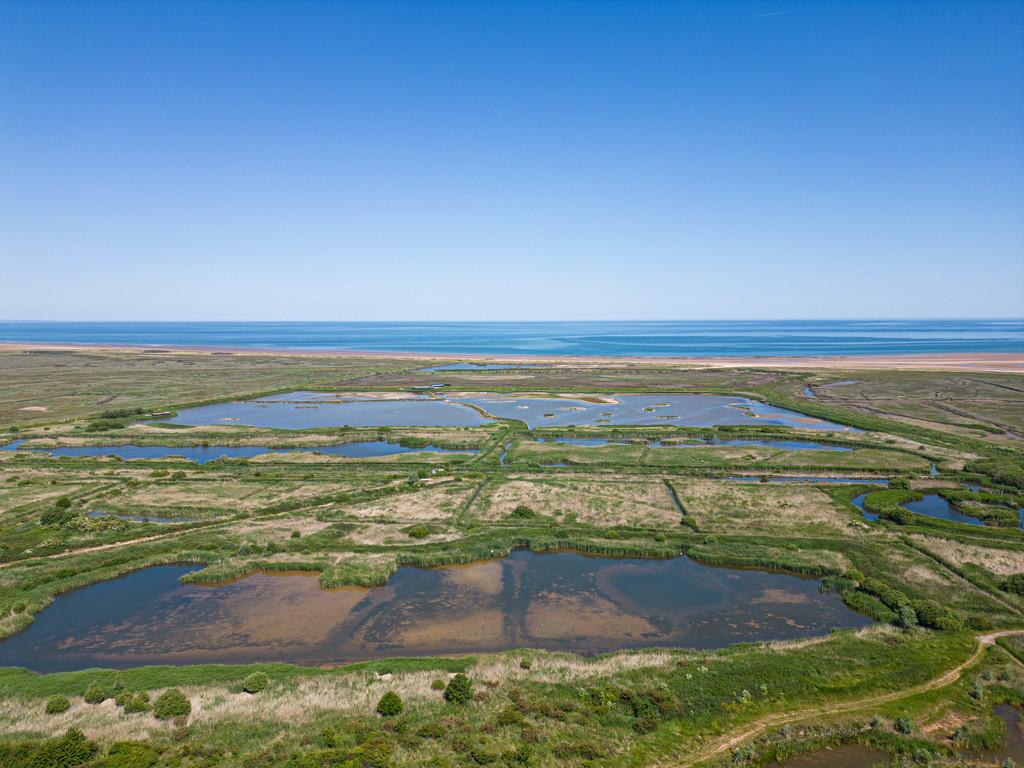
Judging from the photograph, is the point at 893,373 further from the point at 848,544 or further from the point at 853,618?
the point at 853,618

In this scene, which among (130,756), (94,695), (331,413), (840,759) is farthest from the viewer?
(331,413)

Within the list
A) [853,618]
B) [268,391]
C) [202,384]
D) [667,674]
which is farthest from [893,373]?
[202,384]

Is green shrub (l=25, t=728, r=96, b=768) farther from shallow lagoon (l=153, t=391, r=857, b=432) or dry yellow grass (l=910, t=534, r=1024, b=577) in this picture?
shallow lagoon (l=153, t=391, r=857, b=432)

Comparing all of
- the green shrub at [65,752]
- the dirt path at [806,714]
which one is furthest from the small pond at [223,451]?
the dirt path at [806,714]

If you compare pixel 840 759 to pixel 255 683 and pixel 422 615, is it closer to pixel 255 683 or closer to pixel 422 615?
pixel 422 615

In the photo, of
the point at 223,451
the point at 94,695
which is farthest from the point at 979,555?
the point at 223,451

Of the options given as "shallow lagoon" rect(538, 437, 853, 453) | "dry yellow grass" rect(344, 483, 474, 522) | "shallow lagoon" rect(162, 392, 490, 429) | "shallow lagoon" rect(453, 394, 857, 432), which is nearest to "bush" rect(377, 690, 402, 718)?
"dry yellow grass" rect(344, 483, 474, 522)
